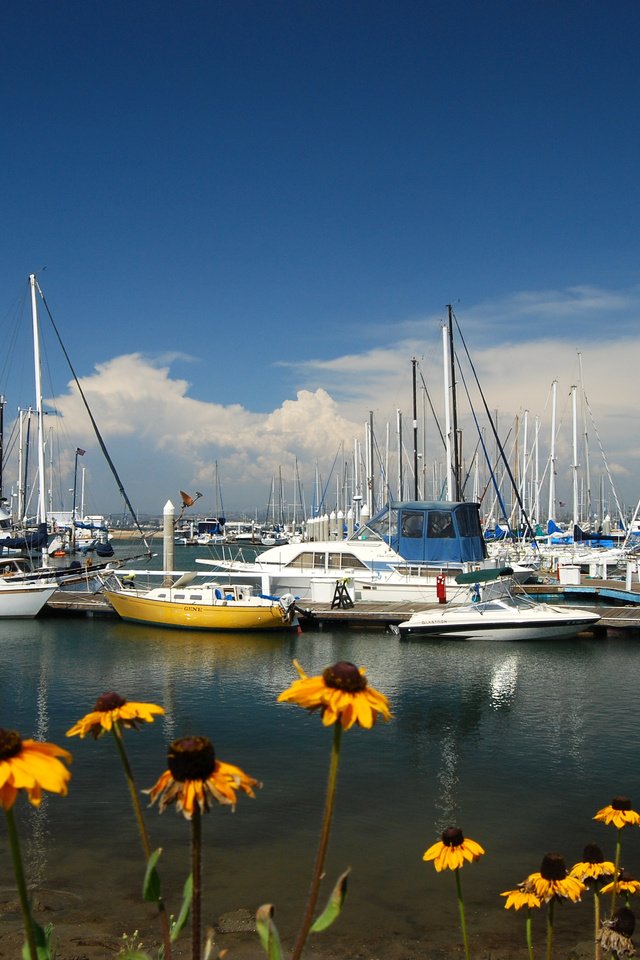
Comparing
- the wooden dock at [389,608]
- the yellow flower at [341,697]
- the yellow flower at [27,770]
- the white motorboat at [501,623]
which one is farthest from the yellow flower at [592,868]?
the wooden dock at [389,608]

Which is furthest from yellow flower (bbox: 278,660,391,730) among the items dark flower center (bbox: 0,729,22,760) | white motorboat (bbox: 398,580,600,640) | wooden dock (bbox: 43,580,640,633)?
wooden dock (bbox: 43,580,640,633)

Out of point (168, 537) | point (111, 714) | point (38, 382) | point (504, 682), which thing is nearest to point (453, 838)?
point (111, 714)

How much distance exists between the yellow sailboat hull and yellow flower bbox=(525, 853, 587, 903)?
1159 inches

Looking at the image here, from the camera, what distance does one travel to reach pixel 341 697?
11.9 feet

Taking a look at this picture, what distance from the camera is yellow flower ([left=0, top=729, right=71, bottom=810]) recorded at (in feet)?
10.4

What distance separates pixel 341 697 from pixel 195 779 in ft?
2.63

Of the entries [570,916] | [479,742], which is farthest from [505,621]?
[570,916]

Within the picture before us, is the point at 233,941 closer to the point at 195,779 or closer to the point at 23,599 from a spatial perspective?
the point at 195,779

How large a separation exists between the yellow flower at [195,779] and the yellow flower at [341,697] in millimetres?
445

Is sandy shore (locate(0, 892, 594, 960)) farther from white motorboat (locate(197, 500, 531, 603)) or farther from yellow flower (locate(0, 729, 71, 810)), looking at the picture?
white motorboat (locate(197, 500, 531, 603))

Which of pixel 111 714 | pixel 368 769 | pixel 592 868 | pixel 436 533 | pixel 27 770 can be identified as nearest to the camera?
pixel 27 770

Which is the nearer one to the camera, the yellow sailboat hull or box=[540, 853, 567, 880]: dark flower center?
box=[540, 853, 567, 880]: dark flower center

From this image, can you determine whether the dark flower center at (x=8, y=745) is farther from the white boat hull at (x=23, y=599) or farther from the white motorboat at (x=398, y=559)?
the white boat hull at (x=23, y=599)

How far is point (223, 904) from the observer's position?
1149 cm
